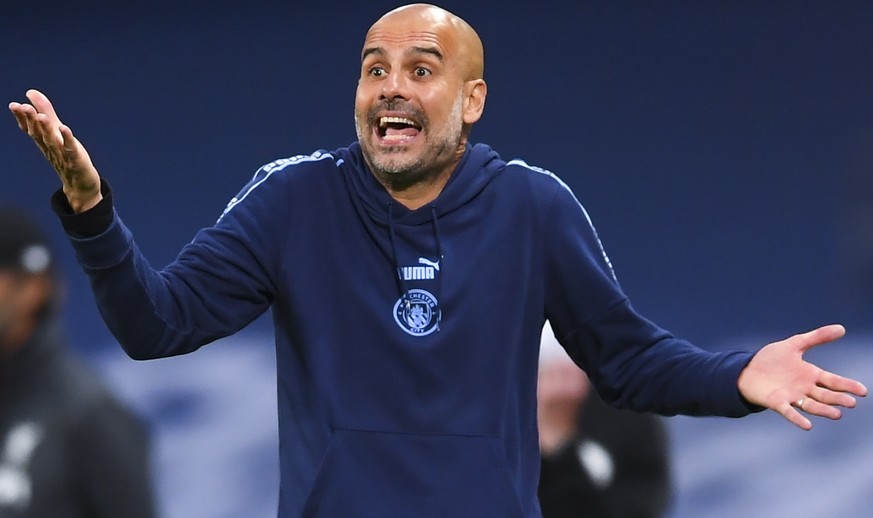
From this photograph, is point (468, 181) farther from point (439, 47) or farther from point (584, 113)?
point (584, 113)

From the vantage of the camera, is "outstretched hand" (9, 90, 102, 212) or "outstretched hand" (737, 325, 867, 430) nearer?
"outstretched hand" (9, 90, 102, 212)

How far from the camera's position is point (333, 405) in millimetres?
1858

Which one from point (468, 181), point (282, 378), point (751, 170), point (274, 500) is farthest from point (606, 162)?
point (282, 378)

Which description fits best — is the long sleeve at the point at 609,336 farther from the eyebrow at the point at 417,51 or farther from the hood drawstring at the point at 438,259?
the eyebrow at the point at 417,51

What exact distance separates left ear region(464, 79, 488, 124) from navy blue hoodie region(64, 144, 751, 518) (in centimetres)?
6

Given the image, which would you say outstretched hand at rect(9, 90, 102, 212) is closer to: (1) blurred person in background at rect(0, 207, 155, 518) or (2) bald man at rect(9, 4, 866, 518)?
(2) bald man at rect(9, 4, 866, 518)

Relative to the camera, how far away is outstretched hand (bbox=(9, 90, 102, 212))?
1.59 meters

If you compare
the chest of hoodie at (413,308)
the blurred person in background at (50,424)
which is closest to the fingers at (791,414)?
the chest of hoodie at (413,308)

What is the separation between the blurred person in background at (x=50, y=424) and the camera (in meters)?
3.11

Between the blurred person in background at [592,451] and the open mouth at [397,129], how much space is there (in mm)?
1145

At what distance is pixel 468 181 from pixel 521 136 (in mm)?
1256

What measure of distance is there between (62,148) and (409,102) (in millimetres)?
530

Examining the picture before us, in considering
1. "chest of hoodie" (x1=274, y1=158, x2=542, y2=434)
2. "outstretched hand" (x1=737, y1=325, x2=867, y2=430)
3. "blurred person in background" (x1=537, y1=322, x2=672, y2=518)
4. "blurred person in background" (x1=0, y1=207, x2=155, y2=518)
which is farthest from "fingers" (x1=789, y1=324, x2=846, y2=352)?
"blurred person in background" (x1=0, y1=207, x2=155, y2=518)

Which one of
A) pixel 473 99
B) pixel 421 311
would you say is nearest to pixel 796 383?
pixel 421 311
